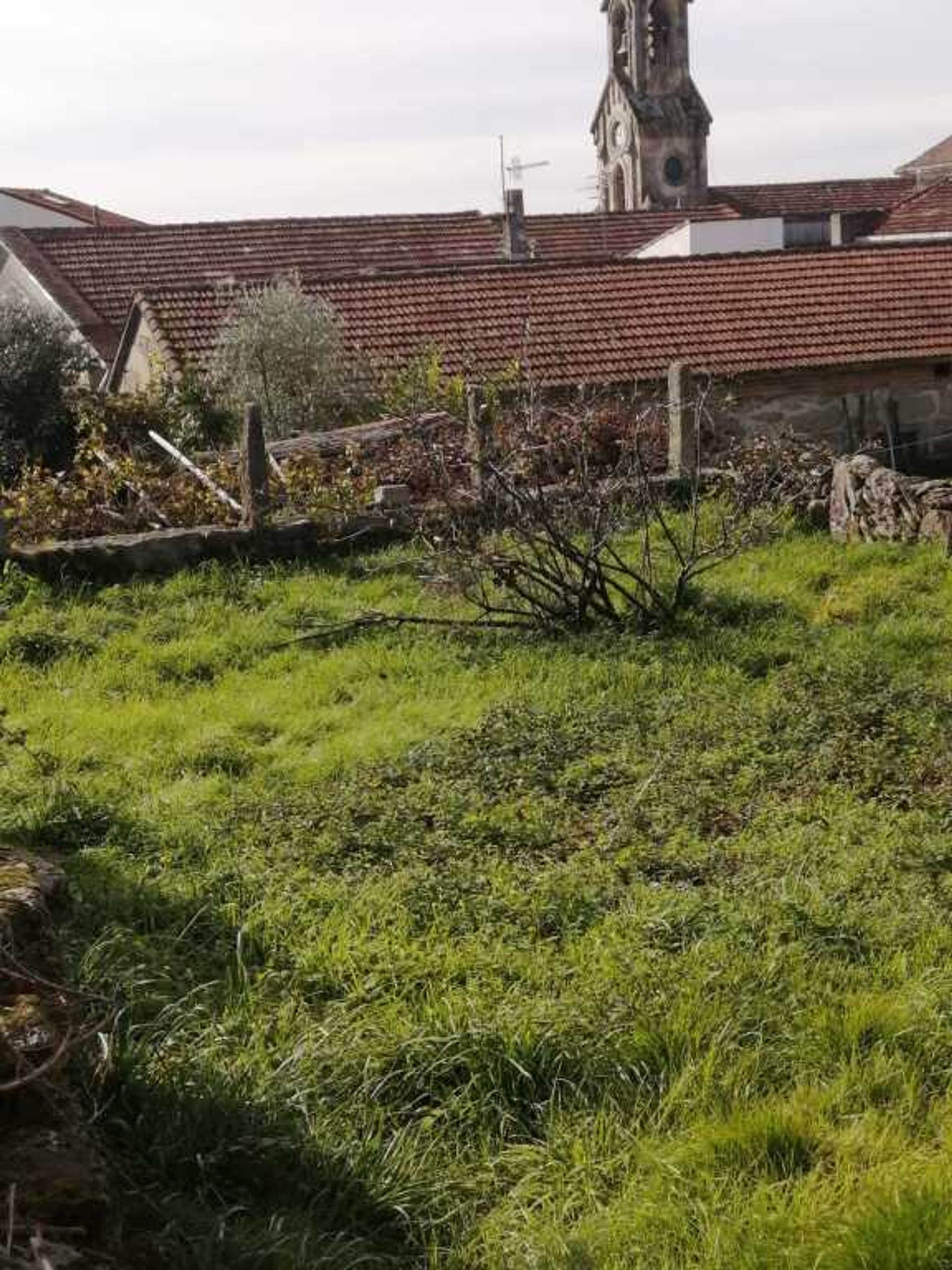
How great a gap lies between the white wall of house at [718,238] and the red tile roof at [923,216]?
3.65 meters

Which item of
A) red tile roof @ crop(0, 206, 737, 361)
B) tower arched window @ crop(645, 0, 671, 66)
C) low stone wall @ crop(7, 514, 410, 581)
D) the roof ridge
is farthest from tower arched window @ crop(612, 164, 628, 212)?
low stone wall @ crop(7, 514, 410, 581)

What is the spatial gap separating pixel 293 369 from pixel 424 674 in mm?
9381

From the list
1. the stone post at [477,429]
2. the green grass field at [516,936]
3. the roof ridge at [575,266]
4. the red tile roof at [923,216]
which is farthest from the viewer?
the red tile roof at [923,216]

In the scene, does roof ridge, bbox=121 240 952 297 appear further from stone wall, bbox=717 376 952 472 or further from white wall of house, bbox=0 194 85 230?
white wall of house, bbox=0 194 85 230

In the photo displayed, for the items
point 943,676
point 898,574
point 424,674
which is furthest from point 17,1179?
Result: point 898,574

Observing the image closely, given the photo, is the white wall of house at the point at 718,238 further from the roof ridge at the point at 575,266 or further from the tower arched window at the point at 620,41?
→ the tower arched window at the point at 620,41

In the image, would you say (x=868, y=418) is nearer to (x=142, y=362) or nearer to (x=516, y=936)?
(x=142, y=362)

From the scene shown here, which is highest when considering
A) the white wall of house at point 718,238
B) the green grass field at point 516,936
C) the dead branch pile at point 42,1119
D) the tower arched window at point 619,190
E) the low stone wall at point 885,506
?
the tower arched window at point 619,190

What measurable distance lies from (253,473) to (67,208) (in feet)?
94.3

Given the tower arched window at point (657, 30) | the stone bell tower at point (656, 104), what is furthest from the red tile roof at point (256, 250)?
the tower arched window at point (657, 30)

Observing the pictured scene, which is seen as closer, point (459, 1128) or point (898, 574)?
point (459, 1128)

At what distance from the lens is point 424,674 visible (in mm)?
8062

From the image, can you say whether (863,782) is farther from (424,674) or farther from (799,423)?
(799,423)

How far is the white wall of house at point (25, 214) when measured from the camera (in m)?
33.9
